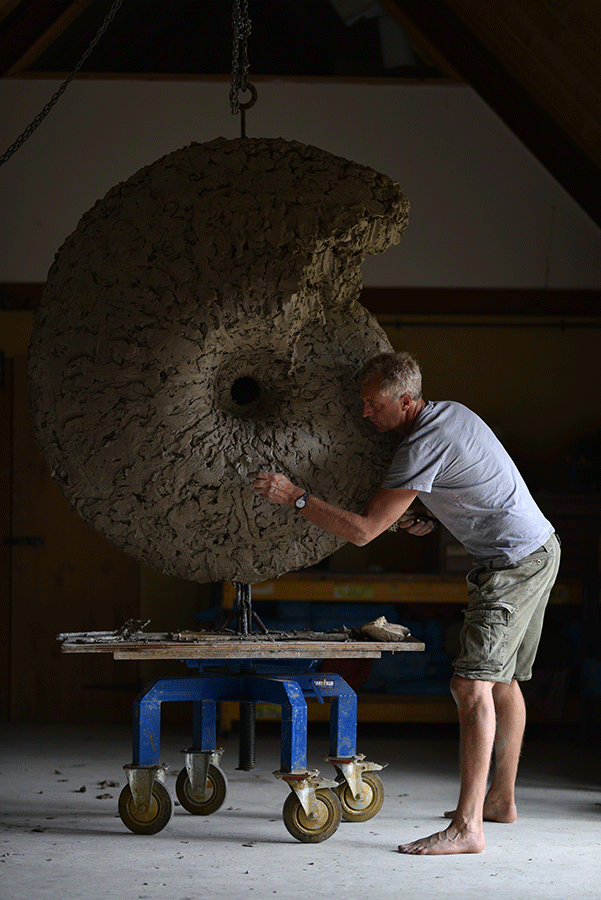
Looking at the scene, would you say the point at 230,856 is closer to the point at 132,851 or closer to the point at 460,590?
the point at 132,851

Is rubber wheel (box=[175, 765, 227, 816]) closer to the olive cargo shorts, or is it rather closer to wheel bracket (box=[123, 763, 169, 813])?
wheel bracket (box=[123, 763, 169, 813])

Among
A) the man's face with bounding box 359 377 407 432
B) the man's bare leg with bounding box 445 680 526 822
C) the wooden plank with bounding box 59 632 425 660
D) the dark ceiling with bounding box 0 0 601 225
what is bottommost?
the man's bare leg with bounding box 445 680 526 822

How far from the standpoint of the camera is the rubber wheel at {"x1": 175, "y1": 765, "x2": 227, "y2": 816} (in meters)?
2.97

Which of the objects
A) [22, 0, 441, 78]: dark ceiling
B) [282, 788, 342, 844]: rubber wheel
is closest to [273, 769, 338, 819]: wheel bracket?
[282, 788, 342, 844]: rubber wheel

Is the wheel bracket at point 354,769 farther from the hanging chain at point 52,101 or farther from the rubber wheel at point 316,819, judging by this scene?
the hanging chain at point 52,101

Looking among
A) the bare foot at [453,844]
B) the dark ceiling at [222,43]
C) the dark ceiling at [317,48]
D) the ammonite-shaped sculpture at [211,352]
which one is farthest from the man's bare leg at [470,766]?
the dark ceiling at [222,43]

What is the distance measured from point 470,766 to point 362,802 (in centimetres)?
48

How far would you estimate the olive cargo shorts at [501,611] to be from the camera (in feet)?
8.36

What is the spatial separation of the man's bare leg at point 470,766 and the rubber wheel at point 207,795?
63 centimetres

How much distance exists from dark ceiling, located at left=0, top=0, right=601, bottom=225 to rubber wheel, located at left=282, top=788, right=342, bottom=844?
2.68 meters

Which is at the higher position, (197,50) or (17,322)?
(197,50)

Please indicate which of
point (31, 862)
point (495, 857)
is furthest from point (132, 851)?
point (495, 857)

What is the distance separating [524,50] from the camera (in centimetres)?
386

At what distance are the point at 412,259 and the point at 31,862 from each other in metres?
3.18
